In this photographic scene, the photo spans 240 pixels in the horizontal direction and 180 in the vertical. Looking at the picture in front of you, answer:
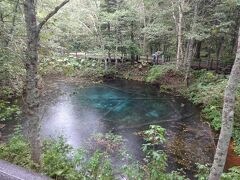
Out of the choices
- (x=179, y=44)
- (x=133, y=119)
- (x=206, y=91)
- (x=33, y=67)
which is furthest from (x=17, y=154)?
(x=179, y=44)

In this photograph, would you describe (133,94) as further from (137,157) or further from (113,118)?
(137,157)

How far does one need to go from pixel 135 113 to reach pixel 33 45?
11214 millimetres

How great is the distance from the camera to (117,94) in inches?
790

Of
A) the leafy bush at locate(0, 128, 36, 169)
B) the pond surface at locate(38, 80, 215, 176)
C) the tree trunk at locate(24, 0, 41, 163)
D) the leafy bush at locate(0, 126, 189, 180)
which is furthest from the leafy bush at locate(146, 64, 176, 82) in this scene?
the tree trunk at locate(24, 0, 41, 163)

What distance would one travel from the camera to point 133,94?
20000 mm

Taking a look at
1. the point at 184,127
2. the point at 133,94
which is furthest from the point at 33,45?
the point at 133,94

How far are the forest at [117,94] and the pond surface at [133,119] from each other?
0.06 m

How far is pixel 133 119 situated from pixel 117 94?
5672 millimetres

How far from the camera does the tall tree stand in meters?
4.76

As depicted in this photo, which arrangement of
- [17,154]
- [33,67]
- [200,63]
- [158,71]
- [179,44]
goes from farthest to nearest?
1. [200,63]
2. [158,71]
3. [179,44]
4. [17,154]
5. [33,67]

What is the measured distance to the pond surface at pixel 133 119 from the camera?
10.8m

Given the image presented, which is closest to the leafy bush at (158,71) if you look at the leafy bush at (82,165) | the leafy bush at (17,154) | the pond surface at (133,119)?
the pond surface at (133,119)

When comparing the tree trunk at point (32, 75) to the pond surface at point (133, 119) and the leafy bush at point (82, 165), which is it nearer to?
the leafy bush at point (82, 165)

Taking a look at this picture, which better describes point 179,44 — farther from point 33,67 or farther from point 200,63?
point 33,67
